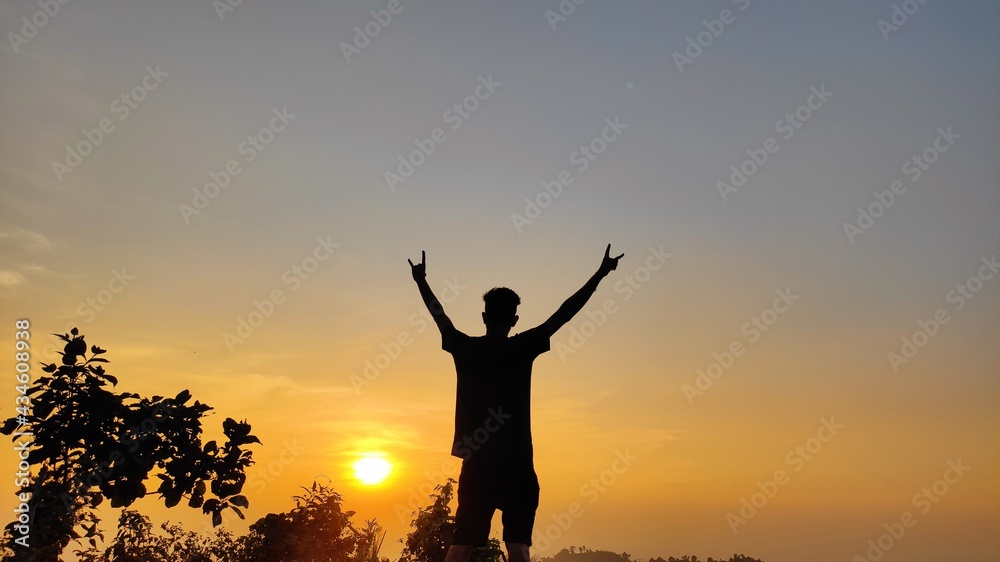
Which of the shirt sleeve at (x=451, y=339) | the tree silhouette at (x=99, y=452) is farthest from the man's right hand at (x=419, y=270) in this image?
the tree silhouette at (x=99, y=452)

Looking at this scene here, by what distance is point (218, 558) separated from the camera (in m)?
13.9

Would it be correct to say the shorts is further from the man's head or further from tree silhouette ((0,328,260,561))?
tree silhouette ((0,328,260,561))

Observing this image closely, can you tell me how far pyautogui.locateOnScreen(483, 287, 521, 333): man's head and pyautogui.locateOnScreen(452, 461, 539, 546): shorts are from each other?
1.17 metres

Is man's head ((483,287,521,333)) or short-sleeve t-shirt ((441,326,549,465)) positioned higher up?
man's head ((483,287,521,333))

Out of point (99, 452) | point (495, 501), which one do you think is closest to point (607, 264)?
point (495, 501)

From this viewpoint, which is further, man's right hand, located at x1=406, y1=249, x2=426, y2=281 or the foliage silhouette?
the foliage silhouette

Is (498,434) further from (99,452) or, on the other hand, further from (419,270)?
(99,452)

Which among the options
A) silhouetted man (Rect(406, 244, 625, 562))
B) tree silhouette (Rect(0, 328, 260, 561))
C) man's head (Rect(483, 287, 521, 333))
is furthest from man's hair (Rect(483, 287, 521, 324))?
tree silhouette (Rect(0, 328, 260, 561))

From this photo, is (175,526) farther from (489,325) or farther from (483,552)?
(489,325)

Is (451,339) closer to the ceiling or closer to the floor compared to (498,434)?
closer to the ceiling

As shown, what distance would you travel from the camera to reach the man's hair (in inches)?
269

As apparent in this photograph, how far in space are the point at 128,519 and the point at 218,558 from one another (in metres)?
1.73

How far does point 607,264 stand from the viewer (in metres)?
6.92

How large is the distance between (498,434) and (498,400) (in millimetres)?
267
